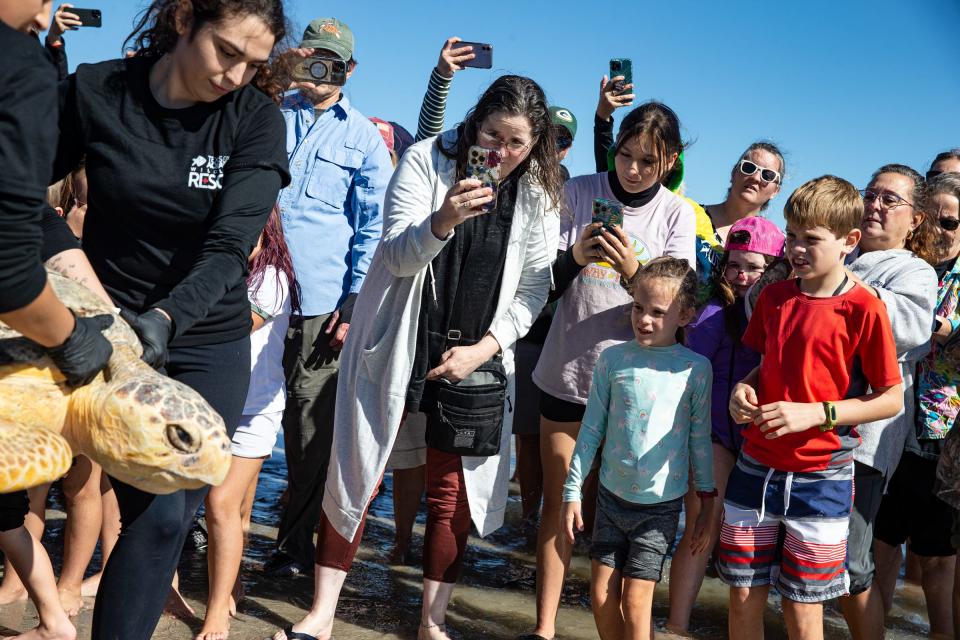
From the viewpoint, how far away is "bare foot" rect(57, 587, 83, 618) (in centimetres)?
339

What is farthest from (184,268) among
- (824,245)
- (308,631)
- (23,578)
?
(824,245)

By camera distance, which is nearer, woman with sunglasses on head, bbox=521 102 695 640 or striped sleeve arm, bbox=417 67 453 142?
woman with sunglasses on head, bbox=521 102 695 640

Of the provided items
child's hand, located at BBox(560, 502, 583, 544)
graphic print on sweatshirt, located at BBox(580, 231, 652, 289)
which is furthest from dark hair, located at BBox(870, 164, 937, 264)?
child's hand, located at BBox(560, 502, 583, 544)

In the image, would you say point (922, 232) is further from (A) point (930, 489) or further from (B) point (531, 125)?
(B) point (531, 125)

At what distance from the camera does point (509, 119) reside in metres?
3.27

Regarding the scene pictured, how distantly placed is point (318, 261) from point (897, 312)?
7.80 ft

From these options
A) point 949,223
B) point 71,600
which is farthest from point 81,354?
point 949,223

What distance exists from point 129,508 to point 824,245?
2275mm

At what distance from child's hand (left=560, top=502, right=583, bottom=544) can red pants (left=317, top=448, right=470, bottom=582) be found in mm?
420

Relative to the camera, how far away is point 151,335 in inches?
79.7

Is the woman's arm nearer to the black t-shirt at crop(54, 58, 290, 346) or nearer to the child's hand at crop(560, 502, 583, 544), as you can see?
the child's hand at crop(560, 502, 583, 544)

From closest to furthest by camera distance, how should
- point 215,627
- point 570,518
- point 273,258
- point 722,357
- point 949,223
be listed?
1. point 570,518
2. point 215,627
3. point 273,258
4. point 722,357
5. point 949,223

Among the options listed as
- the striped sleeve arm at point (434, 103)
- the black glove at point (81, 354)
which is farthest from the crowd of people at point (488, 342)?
the striped sleeve arm at point (434, 103)

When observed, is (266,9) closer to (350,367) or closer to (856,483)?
(350,367)
